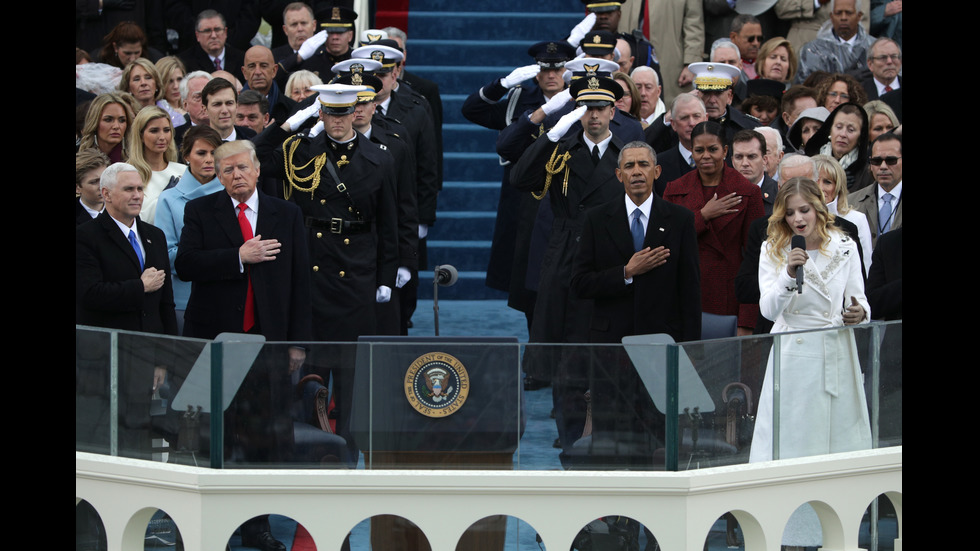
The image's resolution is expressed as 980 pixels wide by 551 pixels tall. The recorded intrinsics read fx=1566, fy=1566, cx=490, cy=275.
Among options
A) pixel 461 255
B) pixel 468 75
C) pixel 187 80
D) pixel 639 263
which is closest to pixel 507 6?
pixel 468 75

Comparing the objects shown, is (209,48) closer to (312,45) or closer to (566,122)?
(312,45)

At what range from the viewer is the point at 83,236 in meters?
6.84

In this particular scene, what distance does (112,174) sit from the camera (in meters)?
6.91

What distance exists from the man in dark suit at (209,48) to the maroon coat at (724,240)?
15.9ft

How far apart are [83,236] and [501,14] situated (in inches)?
290

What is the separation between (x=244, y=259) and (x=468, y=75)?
6231 millimetres

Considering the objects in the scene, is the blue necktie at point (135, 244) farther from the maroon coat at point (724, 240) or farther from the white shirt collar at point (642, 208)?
the maroon coat at point (724, 240)

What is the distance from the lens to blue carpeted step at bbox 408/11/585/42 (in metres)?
13.5

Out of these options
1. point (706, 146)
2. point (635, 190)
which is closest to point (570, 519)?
point (635, 190)

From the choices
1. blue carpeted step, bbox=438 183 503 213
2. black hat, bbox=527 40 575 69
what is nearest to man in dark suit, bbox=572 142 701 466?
black hat, bbox=527 40 575 69

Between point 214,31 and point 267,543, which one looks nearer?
point 267,543

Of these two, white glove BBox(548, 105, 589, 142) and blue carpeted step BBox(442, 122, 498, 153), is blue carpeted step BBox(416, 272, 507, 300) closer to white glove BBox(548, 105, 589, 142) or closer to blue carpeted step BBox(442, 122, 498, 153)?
blue carpeted step BBox(442, 122, 498, 153)

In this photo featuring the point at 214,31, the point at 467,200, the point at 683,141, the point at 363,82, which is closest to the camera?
the point at 683,141

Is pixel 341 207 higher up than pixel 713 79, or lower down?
lower down
